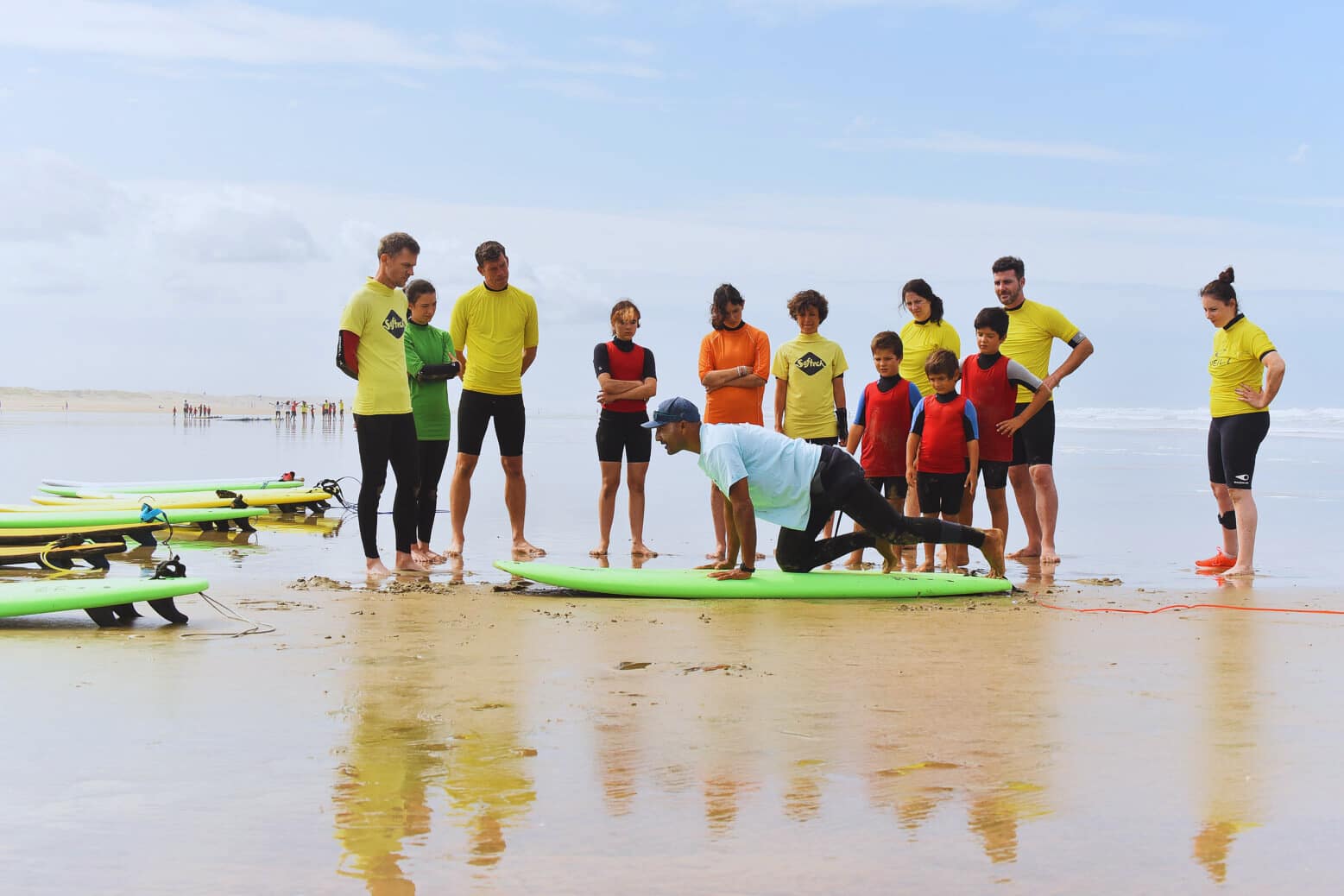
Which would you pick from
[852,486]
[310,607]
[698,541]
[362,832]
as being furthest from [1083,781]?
[698,541]

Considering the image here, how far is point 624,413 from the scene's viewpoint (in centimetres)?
839

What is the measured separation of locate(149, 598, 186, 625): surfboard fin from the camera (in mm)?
5184

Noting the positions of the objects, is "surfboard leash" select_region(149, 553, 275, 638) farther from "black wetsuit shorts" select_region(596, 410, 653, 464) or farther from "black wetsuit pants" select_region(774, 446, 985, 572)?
"black wetsuit shorts" select_region(596, 410, 653, 464)

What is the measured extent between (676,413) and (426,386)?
270cm

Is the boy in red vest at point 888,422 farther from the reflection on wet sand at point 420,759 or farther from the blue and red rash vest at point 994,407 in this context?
the reflection on wet sand at point 420,759

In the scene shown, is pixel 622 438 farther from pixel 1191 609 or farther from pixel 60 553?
pixel 1191 609

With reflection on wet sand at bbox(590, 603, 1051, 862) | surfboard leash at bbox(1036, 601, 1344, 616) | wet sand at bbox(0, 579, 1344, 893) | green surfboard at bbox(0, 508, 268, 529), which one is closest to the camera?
wet sand at bbox(0, 579, 1344, 893)

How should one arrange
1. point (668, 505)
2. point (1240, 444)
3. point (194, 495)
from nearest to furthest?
point (1240, 444) < point (194, 495) < point (668, 505)

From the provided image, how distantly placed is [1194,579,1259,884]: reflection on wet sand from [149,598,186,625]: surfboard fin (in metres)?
4.03

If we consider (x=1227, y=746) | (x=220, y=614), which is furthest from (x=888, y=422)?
(x=1227, y=746)

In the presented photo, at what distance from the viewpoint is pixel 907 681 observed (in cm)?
423

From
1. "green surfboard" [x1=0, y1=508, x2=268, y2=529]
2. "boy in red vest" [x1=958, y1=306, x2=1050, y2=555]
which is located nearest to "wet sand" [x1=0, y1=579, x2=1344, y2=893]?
"boy in red vest" [x1=958, y1=306, x2=1050, y2=555]

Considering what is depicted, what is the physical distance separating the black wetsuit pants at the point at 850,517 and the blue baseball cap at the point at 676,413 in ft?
2.50

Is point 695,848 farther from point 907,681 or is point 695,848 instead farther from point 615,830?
point 907,681
